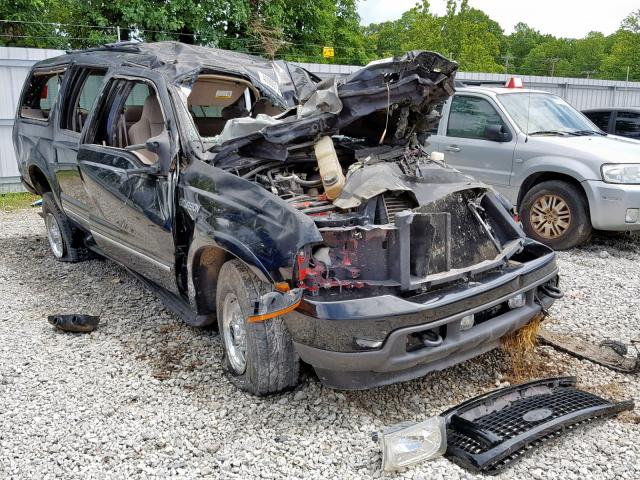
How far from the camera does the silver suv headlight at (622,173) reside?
21.5ft

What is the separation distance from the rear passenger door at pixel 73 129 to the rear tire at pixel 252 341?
2208 mm

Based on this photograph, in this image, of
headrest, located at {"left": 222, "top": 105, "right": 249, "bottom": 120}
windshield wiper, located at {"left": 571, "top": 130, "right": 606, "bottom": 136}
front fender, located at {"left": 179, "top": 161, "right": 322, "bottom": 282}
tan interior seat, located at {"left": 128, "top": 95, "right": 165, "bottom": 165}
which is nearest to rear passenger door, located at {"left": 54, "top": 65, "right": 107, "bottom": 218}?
tan interior seat, located at {"left": 128, "top": 95, "right": 165, "bottom": 165}

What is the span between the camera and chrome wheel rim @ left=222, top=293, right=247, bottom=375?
11.9 ft

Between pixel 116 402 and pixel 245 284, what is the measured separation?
1.07m


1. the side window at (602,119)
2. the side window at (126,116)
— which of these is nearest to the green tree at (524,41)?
the side window at (602,119)

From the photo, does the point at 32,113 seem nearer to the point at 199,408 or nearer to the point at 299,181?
the point at 299,181

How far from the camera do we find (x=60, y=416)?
343 cm

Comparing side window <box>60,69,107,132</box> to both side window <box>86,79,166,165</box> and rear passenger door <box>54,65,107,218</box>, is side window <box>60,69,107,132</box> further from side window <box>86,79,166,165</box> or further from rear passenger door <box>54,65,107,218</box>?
side window <box>86,79,166,165</box>

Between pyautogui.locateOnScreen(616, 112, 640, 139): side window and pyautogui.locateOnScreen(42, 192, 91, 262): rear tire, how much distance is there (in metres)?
8.20

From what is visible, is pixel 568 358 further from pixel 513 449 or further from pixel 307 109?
pixel 307 109

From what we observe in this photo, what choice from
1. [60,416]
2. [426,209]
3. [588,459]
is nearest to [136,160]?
[60,416]

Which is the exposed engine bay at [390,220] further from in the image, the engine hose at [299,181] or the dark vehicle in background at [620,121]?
the dark vehicle in background at [620,121]

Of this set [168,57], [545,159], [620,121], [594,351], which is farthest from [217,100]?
[620,121]

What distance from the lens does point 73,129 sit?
5.44 m
